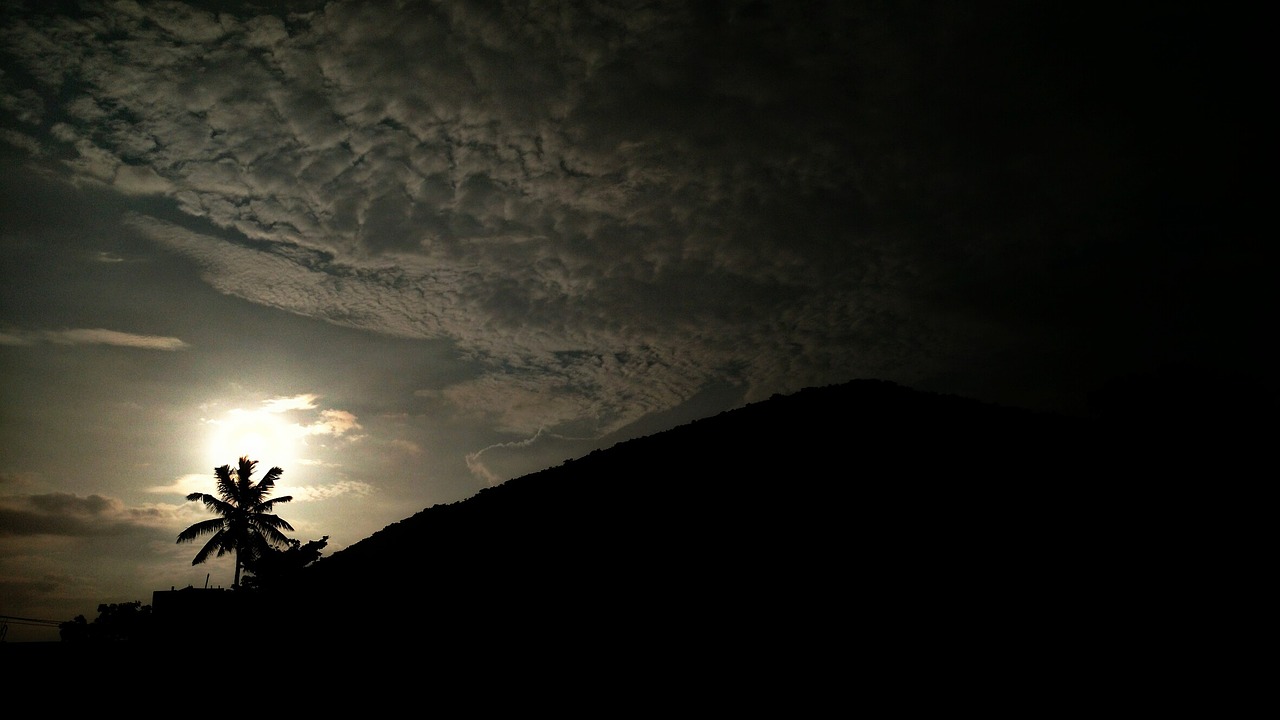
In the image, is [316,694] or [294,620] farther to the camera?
[294,620]

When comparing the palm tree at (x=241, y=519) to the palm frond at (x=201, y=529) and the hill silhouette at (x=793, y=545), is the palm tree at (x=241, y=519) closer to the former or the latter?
the palm frond at (x=201, y=529)

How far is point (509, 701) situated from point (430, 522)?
9268mm

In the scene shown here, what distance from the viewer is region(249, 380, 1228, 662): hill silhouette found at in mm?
9156

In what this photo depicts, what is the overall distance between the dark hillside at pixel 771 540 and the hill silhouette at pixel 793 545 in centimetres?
4

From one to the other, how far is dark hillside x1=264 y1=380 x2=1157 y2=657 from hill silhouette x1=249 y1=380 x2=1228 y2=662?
0.04 m

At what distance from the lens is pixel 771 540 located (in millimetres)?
11148

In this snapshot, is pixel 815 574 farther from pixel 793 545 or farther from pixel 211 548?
pixel 211 548

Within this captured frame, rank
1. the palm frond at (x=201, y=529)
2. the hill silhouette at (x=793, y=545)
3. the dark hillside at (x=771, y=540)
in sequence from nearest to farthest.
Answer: the hill silhouette at (x=793, y=545)
the dark hillside at (x=771, y=540)
the palm frond at (x=201, y=529)

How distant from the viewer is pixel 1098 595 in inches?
360

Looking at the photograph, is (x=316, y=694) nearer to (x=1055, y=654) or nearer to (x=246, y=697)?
(x=246, y=697)

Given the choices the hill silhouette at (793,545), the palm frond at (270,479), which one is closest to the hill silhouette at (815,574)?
the hill silhouette at (793,545)

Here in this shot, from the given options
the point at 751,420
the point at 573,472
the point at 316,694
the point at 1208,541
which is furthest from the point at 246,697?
the point at 1208,541

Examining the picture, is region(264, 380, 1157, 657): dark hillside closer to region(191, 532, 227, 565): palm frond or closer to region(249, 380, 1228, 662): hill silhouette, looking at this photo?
region(249, 380, 1228, 662): hill silhouette

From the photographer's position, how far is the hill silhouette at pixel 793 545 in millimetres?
9156
